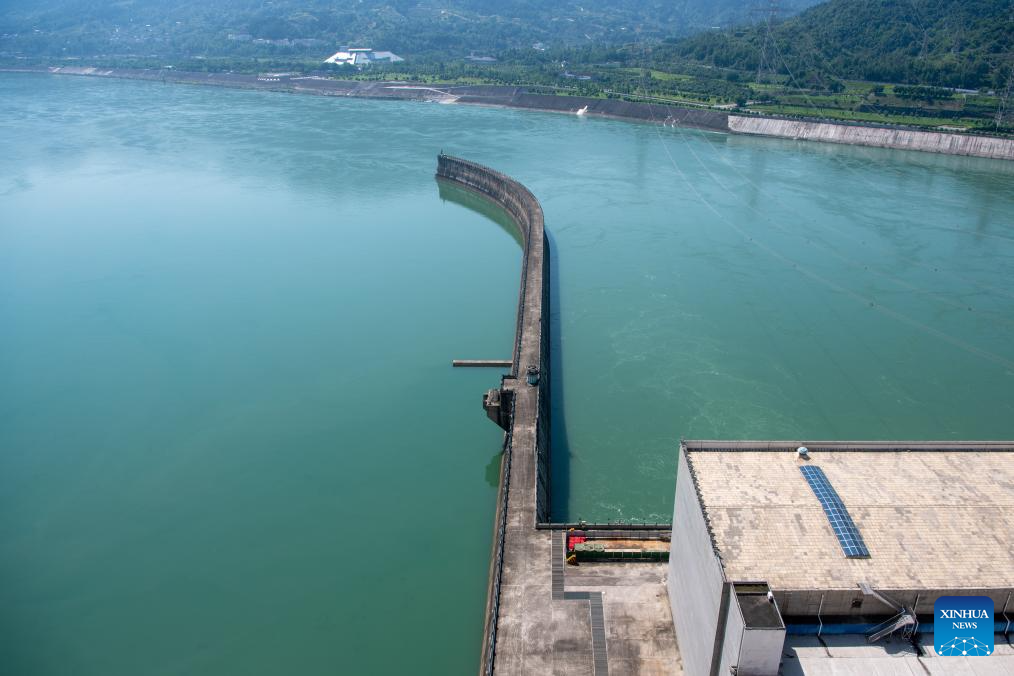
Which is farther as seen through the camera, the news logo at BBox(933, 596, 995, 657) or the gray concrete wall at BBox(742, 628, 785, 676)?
the news logo at BBox(933, 596, 995, 657)

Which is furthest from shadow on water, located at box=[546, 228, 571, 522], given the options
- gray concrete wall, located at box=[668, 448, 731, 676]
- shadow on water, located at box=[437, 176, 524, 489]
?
shadow on water, located at box=[437, 176, 524, 489]

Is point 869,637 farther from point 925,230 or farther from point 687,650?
point 925,230

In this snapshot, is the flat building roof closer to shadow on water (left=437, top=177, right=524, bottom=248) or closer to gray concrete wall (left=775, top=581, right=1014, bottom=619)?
gray concrete wall (left=775, top=581, right=1014, bottom=619)

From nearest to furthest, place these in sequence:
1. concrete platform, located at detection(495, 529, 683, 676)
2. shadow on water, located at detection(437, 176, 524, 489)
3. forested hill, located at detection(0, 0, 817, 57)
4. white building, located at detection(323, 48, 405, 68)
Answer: concrete platform, located at detection(495, 529, 683, 676), shadow on water, located at detection(437, 176, 524, 489), white building, located at detection(323, 48, 405, 68), forested hill, located at detection(0, 0, 817, 57)

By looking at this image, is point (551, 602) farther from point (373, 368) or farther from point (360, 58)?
point (360, 58)

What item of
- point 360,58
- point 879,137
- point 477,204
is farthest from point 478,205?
point 360,58
